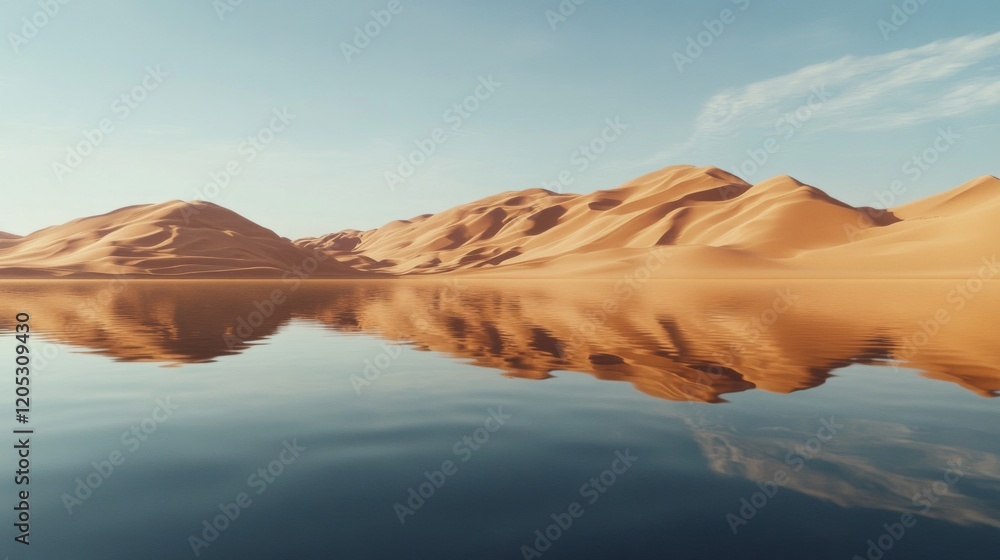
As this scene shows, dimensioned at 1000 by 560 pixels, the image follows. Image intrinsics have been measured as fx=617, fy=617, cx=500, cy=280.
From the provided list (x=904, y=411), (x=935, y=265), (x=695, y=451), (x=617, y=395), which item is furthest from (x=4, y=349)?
(x=935, y=265)

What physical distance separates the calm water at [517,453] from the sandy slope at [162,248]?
122 meters

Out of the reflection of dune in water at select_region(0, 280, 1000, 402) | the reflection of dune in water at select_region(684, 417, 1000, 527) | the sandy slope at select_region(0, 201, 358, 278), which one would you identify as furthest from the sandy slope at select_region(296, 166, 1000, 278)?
the reflection of dune in water at select_region(684, 417, 1000, 527)

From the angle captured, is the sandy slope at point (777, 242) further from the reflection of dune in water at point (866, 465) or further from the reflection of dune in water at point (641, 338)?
the reflection of dune in water at point (866, 465)

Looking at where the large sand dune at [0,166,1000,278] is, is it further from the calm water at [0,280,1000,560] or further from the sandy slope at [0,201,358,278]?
the calm water at [0,280,1000,560]

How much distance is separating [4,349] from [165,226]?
524ft

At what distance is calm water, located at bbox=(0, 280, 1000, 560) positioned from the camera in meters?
5.96

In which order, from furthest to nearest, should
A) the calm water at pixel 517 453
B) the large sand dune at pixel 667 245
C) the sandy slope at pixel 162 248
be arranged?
the sandy slope at pixel 162 248 → the large sand dune at pixel 667 245 → the calm water at pixel 517 453

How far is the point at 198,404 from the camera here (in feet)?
39.2

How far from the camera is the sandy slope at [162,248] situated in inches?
4991

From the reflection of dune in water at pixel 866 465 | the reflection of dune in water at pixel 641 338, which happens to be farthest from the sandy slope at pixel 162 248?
the reflection of dune in water at pixel 866 465

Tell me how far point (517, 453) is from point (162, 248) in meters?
157

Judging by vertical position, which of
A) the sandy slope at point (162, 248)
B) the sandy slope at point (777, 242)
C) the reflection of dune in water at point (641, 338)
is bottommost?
the sandy slope at point (777, 242)

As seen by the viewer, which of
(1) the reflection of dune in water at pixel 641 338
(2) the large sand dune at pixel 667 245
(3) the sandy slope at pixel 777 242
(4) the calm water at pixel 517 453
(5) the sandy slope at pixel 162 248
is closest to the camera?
(4) the calm water at pixel 517 453

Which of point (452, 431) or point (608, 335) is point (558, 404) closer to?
point (452, 431)
